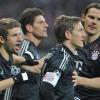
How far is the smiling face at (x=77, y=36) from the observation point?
5.55m

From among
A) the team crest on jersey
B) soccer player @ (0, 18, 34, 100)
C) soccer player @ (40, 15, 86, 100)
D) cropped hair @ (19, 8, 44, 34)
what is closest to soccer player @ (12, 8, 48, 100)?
cropped hair @ (19, 8, 44, 34)

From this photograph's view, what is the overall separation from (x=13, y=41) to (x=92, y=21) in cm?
100

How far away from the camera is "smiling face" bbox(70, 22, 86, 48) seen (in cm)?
555

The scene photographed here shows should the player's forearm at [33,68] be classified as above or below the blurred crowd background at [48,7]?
above

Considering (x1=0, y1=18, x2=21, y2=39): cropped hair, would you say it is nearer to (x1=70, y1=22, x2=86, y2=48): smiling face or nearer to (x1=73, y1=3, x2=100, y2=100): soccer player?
(x1=70, y1=22, x2=86, y2=48): smiling face

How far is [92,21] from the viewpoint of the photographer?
6.00 m

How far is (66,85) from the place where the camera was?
17.7ft

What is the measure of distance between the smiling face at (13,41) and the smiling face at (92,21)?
0.84 m

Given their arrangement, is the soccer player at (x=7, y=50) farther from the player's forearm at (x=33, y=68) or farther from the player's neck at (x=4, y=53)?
the player's forearm at (x=33, y=68)

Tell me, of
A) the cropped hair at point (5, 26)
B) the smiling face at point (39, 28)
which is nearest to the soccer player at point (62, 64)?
the cropped hair at point (5, 26)

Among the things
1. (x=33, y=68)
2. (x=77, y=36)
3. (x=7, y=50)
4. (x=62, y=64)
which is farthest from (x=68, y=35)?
(x=7, y=50)

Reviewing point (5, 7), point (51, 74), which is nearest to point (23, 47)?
point (51, 74)

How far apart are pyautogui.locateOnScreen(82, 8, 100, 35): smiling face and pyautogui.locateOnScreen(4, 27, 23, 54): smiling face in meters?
0.84

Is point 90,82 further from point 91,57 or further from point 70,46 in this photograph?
point 70,46
